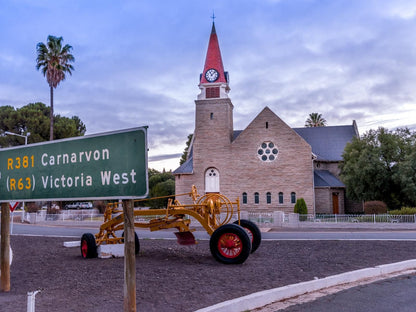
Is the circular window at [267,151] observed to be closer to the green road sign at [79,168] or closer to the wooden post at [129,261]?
the green road sign at [79,168]

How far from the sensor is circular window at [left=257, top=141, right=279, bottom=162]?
3994 cm

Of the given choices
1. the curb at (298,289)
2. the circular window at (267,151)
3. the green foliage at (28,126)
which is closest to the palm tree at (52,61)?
the green foliage at (28,126)

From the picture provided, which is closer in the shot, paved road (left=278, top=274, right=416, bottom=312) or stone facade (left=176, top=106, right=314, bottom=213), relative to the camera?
paved road (left=278, top=274, right=416, bottom=312)

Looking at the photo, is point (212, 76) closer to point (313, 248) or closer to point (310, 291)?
point (313, 248)

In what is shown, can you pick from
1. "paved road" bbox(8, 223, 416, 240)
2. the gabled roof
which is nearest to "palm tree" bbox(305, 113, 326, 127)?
the gabled roof

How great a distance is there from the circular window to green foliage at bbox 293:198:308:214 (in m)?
5.03

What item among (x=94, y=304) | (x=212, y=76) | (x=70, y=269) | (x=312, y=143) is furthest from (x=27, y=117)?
(x=94, y=304)


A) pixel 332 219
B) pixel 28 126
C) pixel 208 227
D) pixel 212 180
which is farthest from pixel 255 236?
pixel 28 126

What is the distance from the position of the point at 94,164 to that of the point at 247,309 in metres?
3.20

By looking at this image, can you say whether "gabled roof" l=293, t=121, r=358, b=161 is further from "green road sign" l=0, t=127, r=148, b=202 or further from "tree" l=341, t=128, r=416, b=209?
"green road sign" l=0, t=127, r=148, b=202

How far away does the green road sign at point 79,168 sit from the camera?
4.98 metres

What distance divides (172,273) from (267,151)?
104 feet

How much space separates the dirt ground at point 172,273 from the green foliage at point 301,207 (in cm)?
2187

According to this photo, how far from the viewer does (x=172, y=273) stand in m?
9.30
